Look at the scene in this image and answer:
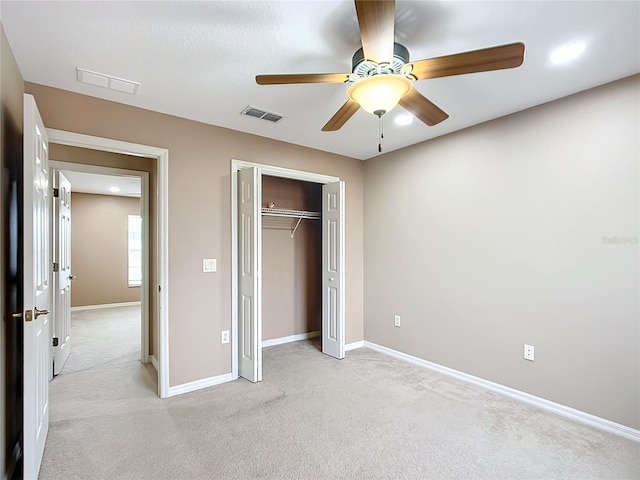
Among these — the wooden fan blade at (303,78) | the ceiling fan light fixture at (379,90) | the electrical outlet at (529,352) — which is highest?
the wooden fan blade at (303,78)

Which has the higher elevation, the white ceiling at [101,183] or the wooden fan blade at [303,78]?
the white ceiling at [101,183]

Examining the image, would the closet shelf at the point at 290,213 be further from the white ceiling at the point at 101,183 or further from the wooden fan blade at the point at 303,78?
the white ceiling at the point at 101,183

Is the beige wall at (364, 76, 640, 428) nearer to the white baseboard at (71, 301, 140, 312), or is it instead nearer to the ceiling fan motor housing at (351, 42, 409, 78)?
the ceiling fan motor housing at (351, 42, 409, 78)

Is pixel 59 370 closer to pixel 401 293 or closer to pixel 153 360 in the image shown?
pixel 153 360

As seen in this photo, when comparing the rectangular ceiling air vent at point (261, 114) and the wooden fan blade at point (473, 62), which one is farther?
the rectangular ceiling air vent at point (261, 114)

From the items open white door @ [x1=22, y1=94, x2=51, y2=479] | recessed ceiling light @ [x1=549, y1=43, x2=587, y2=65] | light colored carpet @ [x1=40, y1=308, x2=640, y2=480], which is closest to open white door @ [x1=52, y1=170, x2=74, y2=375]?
light colored carpet @ [x1=40, y1=308, x2=640, y2=480]

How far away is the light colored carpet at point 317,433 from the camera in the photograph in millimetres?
1990

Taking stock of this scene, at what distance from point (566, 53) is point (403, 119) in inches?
49.9

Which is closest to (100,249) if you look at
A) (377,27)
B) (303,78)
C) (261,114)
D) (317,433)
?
(261,114)

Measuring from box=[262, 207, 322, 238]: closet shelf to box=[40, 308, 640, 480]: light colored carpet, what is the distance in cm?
191

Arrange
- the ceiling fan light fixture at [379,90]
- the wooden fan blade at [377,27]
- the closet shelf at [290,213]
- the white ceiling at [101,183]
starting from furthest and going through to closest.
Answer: the white ceiling at [101,183], the closet shelf at [290,213], the ceiling fan light fixture at [379,90], the wooden fan blade at [377,27]

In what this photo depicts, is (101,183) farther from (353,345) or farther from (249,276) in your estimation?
(353,345)

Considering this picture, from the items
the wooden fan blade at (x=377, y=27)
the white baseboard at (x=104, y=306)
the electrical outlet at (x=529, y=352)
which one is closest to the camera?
the wooden fan blade at (x=377, y=27)

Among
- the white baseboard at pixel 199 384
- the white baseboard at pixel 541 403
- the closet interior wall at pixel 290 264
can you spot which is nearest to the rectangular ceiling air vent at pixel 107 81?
the closet interior wall at pixel 290 264
